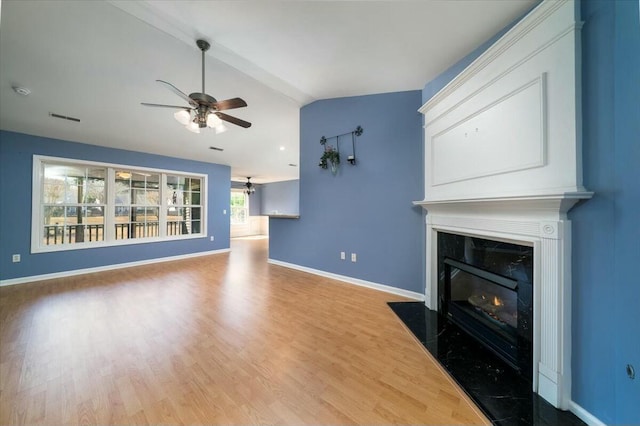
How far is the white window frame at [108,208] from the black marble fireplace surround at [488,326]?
545cm

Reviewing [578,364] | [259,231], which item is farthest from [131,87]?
[259,231]

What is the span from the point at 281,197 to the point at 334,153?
22.1 feet

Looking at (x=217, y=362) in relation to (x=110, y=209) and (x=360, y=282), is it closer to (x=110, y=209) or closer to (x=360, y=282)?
(x=360, y=282)

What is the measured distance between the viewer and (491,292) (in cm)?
191

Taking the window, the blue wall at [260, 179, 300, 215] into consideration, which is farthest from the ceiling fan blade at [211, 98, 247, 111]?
the window

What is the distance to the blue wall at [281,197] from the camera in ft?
31.6

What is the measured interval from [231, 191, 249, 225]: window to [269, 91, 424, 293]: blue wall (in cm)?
630

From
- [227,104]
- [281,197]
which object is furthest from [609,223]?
[281,197]

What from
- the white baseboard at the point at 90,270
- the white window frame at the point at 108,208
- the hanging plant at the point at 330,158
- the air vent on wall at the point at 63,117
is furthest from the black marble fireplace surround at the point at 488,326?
the white window frame at the point at 108,208

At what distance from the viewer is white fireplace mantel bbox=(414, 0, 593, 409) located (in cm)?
128

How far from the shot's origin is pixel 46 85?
8.23 ft

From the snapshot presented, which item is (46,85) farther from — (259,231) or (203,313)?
(259,231)

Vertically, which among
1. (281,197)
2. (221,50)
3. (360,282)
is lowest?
(360,282)

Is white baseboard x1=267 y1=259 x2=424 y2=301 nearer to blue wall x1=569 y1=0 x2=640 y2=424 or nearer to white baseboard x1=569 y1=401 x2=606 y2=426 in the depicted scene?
white baseboard x1=569 y1=401 x2=606 y2=426
